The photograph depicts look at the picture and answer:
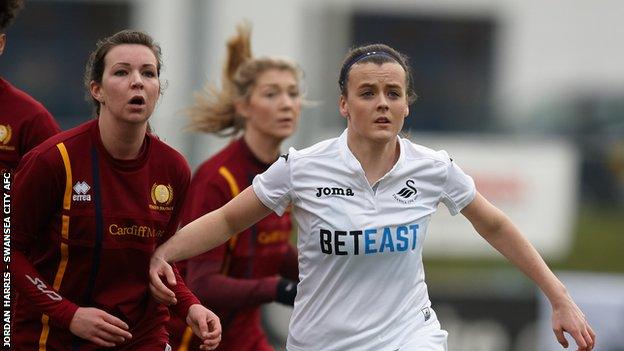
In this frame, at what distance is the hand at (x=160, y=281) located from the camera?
19.2 feet

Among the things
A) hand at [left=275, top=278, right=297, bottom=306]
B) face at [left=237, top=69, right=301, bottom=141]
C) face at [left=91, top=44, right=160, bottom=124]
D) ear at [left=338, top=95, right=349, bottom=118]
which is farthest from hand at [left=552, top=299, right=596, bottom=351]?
face at [left=237, top=69, right=301, bottom=141]

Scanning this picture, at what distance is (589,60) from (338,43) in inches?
252

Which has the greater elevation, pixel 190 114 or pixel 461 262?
pixel 190 114

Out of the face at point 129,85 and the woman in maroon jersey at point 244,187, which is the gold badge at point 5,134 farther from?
the woman in maroon jersey at point 244,187

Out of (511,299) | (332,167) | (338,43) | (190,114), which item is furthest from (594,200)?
(332,167)

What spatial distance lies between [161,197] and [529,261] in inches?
62.6

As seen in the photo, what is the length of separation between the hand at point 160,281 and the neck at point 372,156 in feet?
3.05

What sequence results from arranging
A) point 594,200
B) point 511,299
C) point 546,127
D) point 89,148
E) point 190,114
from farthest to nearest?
point 546,127 < point 594,200 < point 511,299 < point 190,114 < point 89,148

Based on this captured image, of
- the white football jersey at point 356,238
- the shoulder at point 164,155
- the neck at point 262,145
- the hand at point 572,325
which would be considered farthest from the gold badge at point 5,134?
the hand at point 572,325

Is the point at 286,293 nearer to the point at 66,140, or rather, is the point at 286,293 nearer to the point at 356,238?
the point at 356,238

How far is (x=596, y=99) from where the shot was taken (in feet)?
88.2

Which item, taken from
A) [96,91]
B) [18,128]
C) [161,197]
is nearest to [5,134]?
[18,128]

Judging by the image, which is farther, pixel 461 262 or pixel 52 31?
pixel 52 31

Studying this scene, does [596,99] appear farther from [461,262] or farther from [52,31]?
[52,31]
